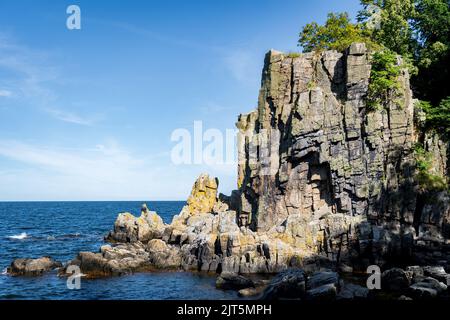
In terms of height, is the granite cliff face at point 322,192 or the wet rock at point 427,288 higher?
the granite cliff face at point 322,192

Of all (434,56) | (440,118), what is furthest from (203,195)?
(434,56)

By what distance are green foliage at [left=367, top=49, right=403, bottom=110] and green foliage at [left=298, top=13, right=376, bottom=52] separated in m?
5.53

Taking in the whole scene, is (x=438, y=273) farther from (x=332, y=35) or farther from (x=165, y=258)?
(x=332, y=35)

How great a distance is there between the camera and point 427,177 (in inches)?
1764

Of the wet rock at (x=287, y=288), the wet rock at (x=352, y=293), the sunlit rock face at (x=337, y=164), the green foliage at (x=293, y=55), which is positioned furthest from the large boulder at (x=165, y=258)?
the green foliage at (x=293, y=55)

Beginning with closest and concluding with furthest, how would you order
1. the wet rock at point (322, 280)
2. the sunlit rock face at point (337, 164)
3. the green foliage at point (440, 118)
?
the wet rock at point (322, 280), the sunlit rock face at point (337, 164), the green foliage at point (440, 118)

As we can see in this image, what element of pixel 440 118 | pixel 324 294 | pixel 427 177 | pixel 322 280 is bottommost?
pixel 324 294

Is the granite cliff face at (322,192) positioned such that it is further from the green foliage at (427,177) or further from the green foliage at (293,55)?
the green foliage at (427,177)

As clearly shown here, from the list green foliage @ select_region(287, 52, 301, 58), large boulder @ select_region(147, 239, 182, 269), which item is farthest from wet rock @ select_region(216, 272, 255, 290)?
green foliage @ select_region(287, 52, 301, 58)

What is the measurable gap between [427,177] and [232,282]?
25713 mm

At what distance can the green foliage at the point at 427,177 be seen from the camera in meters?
44.4

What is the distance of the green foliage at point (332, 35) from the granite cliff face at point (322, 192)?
2843 mm

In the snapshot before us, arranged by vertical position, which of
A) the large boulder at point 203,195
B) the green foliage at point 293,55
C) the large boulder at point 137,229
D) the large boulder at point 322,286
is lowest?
the large boulder at point 322,286

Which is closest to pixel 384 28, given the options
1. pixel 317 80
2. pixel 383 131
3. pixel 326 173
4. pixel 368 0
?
pixel 368 0
